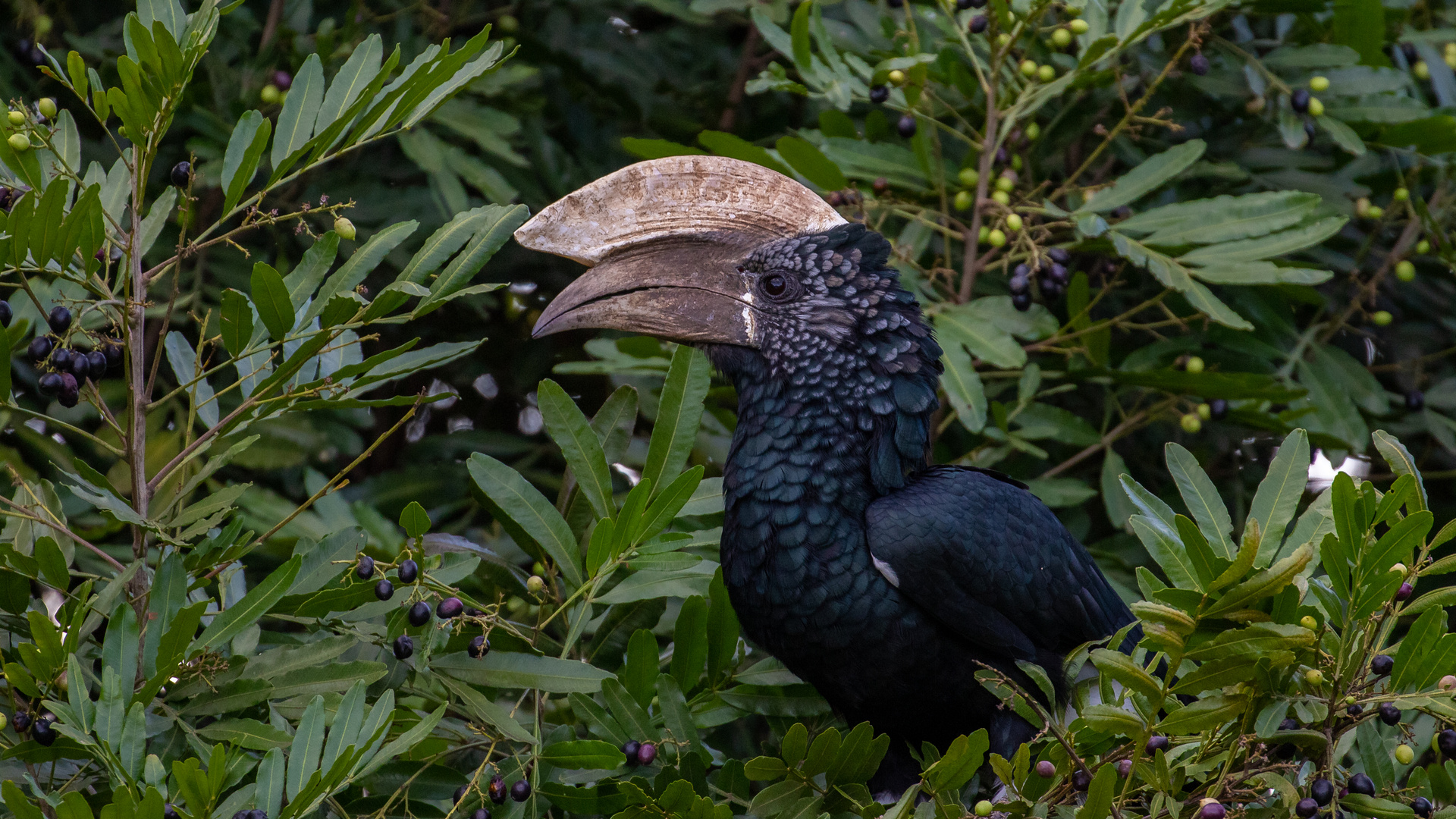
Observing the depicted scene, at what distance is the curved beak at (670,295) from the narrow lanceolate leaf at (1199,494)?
0.81 m

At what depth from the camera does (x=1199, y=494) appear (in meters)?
1.91

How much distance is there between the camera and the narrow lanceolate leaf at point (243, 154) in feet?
6.27

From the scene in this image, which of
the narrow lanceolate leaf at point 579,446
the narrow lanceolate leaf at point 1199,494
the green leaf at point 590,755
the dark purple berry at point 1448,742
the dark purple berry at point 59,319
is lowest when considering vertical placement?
the green leaf at point 590,755

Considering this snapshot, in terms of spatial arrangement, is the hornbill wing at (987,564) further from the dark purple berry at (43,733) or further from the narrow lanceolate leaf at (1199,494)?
the dark purple berry at (43,733)

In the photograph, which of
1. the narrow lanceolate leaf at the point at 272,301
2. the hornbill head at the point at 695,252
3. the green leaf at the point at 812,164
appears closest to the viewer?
the narrow lanceolate leaf at the point at 272,301

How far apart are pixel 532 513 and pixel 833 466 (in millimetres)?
518

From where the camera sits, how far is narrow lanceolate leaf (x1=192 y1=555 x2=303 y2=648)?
1.92m

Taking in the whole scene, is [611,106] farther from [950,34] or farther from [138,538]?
[138,538]

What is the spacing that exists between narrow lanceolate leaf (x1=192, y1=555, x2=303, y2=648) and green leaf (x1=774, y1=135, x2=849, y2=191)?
1.46 meters

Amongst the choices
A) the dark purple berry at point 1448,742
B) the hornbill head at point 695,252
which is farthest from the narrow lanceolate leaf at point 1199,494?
the hornbill head at point 695,252

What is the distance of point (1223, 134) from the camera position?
11.7ft

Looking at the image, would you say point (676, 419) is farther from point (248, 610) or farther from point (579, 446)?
point (248, 610)

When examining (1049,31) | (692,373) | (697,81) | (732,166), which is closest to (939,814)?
(692,373)

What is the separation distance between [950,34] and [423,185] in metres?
1.48
